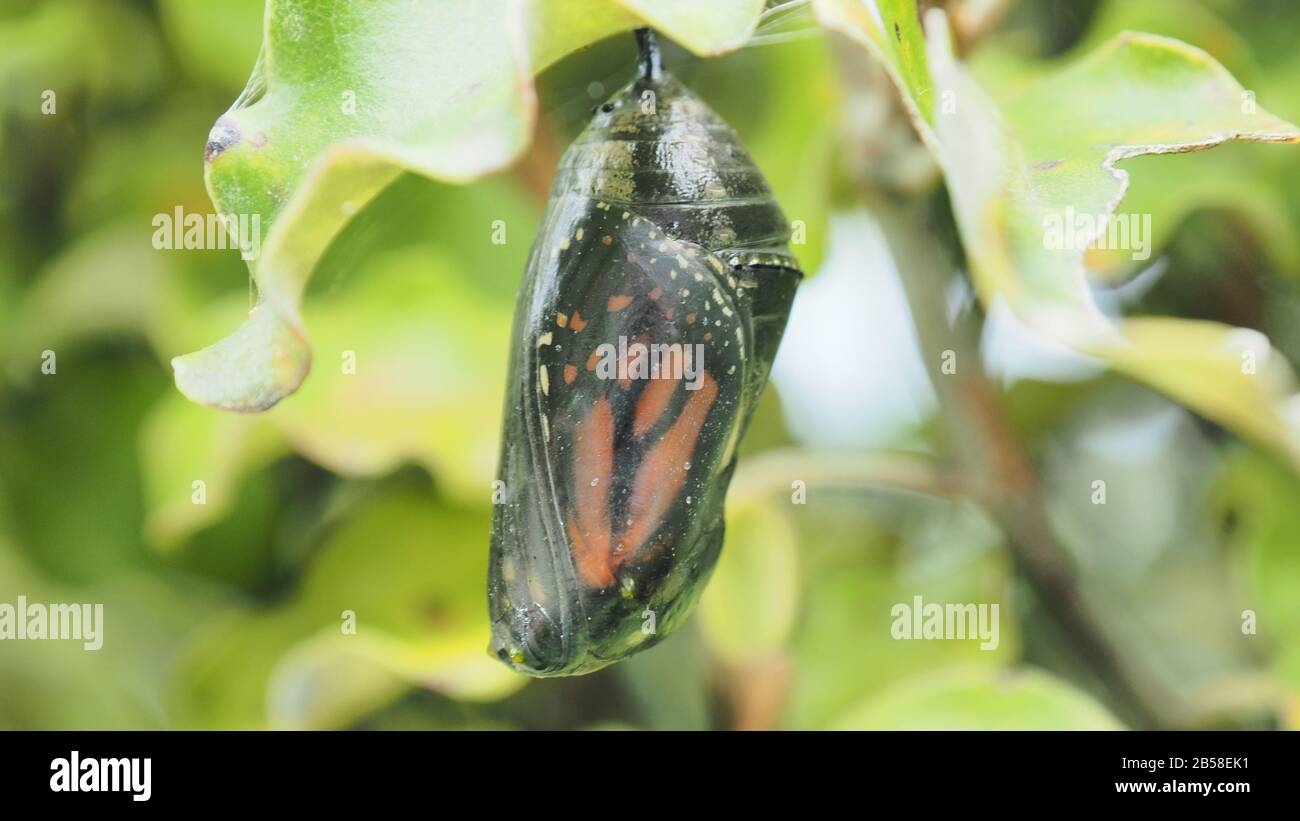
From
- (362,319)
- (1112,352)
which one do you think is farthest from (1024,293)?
(362,319)

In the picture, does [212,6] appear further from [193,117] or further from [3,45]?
[3,45]

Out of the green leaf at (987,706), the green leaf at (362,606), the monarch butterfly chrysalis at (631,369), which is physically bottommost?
the green leaf at (987,706)

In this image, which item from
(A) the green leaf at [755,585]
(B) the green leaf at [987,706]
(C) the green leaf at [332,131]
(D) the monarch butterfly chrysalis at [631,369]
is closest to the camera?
(C) the green leaf at [332,131]

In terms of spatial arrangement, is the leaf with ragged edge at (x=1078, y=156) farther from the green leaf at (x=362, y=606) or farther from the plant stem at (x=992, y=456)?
the green leaf at (x=362, y=606)

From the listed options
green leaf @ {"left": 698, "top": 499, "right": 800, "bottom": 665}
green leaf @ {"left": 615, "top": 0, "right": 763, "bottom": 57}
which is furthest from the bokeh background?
green leaf @ {"left": 615, "top": 0, "right": 763, "bottom": 57}

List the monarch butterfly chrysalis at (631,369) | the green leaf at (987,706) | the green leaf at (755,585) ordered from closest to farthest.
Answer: the monarch butterfly chrysalis at (631,369) < the green leaf at (987,706) < the green leaf at (755,585)

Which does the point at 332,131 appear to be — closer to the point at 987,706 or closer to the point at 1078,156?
the point at 1078,156

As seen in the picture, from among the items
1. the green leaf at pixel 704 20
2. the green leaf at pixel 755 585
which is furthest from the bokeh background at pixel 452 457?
the green leaf at pixel 704 20
